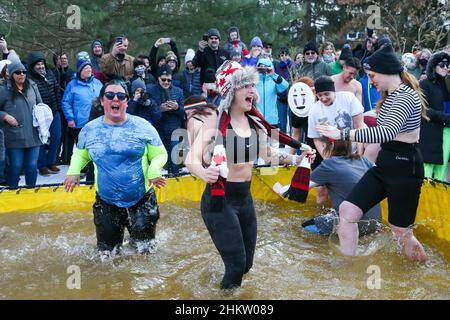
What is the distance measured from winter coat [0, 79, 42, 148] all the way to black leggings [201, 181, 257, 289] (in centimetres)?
406

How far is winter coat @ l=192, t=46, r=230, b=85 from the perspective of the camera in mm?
9664

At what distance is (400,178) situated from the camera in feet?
14.9

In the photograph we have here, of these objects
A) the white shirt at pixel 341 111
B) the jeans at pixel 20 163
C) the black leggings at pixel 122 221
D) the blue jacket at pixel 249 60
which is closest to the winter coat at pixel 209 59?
the blue jacket at pixel 249 60

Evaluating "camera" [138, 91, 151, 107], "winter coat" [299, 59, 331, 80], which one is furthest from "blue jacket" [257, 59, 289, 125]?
"camera" [138, 91, 151, 107]

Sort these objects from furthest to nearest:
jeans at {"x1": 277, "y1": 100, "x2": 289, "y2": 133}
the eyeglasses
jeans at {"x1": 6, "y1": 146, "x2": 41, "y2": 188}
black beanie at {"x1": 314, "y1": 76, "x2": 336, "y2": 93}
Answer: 1. jeans at {"x1": 277, "y1": 100, "x2": 289, "y2": 133}
2. jeans at {"x1": 6, "y1": 146, "x2": 41, "y2": 188}
3. black beanie at {"x1": 314, "y1": 76, "x2": 336, "y2": 93}
4. the eyeglasses

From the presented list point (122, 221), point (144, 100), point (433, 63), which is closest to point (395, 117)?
point (122, 221)

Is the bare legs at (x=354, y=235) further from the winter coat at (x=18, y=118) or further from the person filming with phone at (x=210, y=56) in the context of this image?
the person filming with phone at (x=210, y=56)

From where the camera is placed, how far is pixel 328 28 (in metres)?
25.5

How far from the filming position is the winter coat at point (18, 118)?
7.24 metres

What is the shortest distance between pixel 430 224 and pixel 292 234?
140 centimetres

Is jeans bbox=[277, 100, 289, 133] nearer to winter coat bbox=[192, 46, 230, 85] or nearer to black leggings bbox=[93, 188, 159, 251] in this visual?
winter coat bbox=[192, 46, 230, 85]

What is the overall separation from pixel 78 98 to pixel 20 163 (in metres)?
1.33

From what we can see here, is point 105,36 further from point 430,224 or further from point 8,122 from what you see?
point 430,224

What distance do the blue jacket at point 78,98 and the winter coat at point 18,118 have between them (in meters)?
0.81
